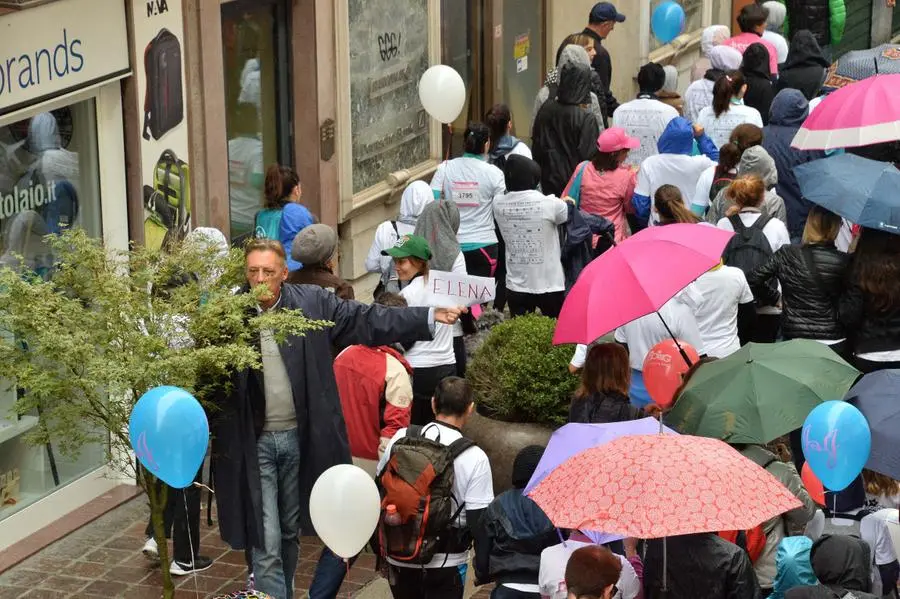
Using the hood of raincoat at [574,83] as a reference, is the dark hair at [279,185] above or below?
below

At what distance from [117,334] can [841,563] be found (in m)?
2.92

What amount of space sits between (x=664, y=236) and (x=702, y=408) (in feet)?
3.36

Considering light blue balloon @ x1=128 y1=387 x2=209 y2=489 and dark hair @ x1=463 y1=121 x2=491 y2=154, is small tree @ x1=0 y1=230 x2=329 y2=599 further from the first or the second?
dark hair @ x1=463 y1=121 x2=491 y2=154

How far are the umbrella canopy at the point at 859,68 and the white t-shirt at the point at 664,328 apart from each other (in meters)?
7.70

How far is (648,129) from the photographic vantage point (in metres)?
13.4

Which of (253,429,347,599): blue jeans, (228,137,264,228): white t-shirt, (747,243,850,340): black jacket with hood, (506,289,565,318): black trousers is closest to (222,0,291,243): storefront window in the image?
(228,137,264,228): white t-shirt

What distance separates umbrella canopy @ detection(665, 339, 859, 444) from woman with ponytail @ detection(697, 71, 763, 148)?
19.6 feet

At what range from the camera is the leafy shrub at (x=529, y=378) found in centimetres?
866

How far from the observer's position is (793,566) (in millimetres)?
6207

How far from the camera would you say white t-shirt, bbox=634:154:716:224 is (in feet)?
39.0

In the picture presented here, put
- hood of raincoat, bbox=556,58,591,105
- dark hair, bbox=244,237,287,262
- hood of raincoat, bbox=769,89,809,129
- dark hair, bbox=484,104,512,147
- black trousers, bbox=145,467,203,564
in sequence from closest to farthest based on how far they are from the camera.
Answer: dark hair, bbox=244,237,287,262
black trousers, bbox=145,467,203,564
dark hair, bbox=484,104,512,147
hood of raincoat, bbox=769,89,809,129
hood of raincoat, bbox=556,58,591,105

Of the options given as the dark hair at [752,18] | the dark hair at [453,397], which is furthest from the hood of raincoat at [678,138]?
the dark hair at [453,397]

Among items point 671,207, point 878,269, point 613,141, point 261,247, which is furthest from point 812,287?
point 261,247

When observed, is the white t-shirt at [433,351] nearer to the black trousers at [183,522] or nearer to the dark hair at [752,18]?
the black trousers at [183,522]
